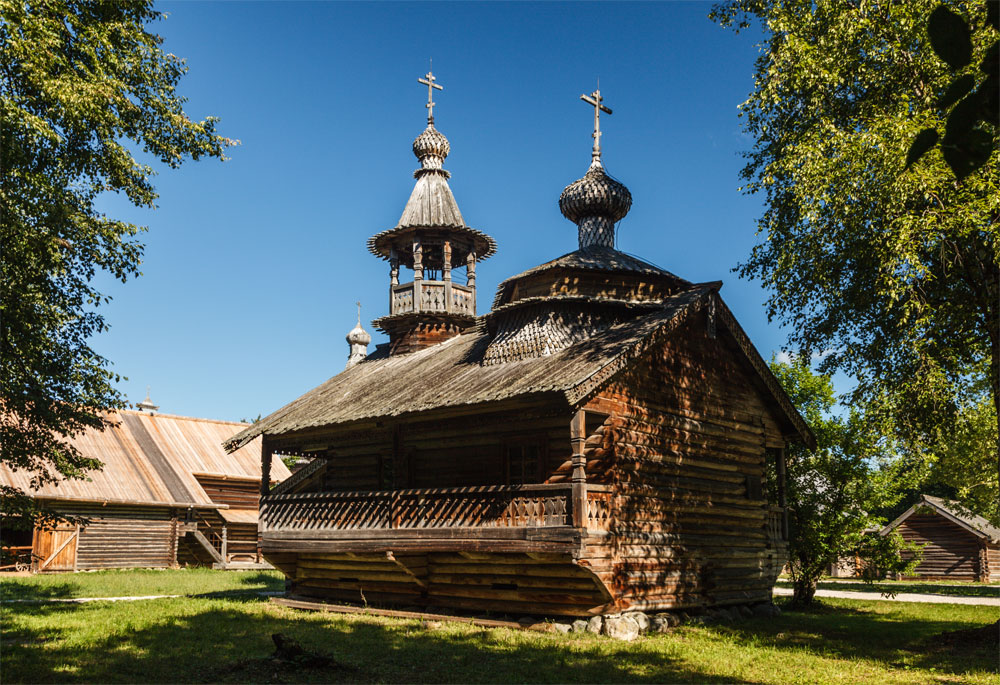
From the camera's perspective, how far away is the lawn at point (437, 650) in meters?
11.5

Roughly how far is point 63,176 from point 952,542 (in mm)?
44703

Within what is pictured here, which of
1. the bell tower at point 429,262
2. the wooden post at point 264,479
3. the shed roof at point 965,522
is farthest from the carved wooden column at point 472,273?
the shed roof at point 965,522

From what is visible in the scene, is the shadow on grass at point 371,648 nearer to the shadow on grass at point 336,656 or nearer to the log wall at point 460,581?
the shadow on grass at point 336,656

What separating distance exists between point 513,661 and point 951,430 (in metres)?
11.1

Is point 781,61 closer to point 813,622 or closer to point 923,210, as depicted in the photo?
point 923,210

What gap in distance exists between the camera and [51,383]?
15773mm

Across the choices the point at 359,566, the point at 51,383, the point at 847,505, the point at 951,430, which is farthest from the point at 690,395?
the point at 51,383

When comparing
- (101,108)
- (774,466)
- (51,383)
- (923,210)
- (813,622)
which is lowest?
(813,622)

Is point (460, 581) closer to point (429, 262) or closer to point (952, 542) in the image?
point (429, 262)

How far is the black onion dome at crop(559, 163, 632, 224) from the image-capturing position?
898 inches

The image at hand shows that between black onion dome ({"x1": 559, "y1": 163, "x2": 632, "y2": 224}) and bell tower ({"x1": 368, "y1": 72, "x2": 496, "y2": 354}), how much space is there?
5.56 metres

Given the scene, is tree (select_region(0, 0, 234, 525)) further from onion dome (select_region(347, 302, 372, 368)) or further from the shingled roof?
onion dome (select_region(347, 302, 372, 368))

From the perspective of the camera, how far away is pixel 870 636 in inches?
656

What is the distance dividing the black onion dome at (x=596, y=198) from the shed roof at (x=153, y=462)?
16729 millimetres
